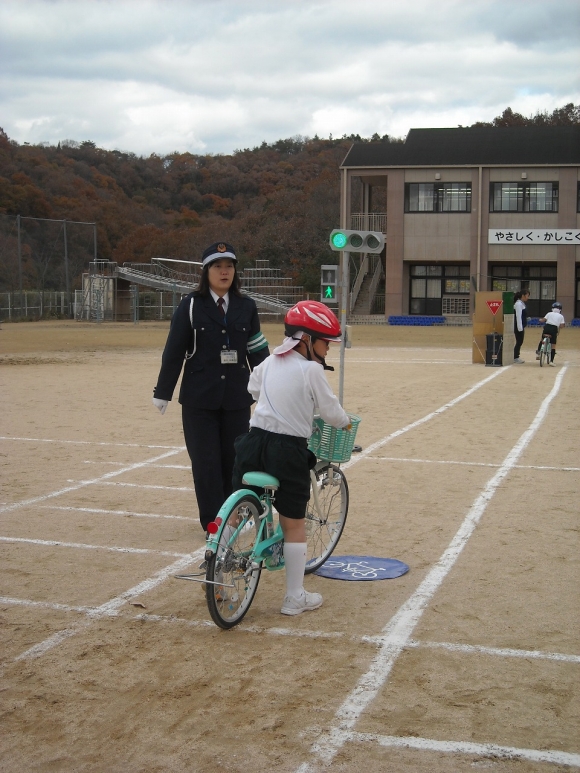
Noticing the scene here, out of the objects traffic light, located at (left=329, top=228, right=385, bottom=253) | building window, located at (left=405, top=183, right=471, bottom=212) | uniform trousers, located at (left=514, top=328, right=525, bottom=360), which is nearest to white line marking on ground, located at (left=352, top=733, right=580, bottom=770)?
traffic light, located at (left=329, top=228, right=385, bottom=253)

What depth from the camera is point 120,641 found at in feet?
15.3

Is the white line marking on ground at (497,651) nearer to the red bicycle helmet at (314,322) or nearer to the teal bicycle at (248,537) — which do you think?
the teal bicycle at (248,537)

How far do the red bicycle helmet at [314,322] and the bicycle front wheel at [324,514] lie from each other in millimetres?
1079

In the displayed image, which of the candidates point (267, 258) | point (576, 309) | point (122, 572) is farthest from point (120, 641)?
point (267, 258)

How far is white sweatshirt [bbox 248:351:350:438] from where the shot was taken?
4.99m

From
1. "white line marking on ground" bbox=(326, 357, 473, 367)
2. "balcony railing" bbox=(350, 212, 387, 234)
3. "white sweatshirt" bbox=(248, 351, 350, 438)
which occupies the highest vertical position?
"balcony railing" bbox=(350, 212, 387, 234)

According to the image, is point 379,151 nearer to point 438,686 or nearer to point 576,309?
point 576,309

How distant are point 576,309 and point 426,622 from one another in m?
49.9

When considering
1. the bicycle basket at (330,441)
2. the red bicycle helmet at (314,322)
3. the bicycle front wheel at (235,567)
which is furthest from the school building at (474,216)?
the bicycle front wheel at (235,567)

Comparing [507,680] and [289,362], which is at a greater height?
[289,362]

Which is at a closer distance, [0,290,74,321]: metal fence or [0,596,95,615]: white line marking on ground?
[0,596,95,615]: white line marking on ground

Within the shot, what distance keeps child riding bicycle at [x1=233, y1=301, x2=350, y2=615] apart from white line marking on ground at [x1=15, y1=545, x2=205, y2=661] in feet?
3.09

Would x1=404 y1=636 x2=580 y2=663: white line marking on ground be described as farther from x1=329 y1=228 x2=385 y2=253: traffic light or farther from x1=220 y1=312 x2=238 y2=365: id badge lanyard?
x1=329 y1=228 x2=385 y2=253: traffic light

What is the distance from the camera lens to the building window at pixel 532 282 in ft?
172
